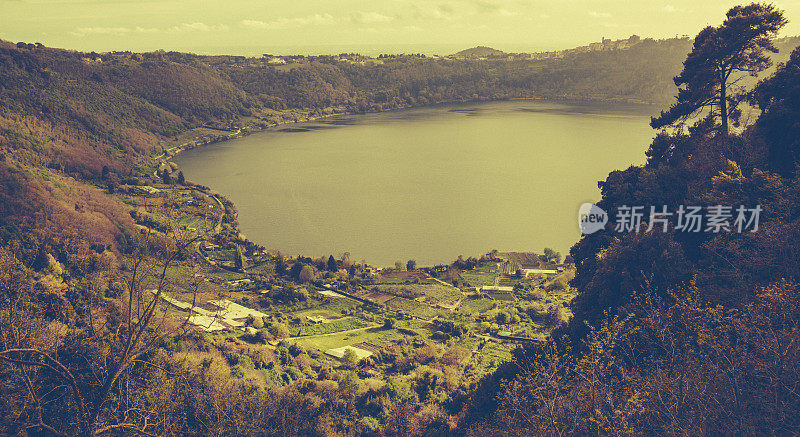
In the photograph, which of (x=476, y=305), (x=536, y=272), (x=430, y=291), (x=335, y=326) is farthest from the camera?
(x=536, y=272)

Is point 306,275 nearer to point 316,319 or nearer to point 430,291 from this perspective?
point 316,319

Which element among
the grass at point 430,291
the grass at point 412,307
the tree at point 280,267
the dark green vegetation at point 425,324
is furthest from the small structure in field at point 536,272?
the tree at point 280,267

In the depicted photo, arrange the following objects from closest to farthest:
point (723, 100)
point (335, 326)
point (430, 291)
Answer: point (723, 100) < point (335, 326) < point (430, 291)

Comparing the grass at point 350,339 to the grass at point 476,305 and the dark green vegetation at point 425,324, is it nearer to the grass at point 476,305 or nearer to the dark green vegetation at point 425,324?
the dark green vegetation at point 425,324

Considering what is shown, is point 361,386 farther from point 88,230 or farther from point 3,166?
point 3,166

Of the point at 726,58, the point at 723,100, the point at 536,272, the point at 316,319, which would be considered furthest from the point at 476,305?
the point at 726,58

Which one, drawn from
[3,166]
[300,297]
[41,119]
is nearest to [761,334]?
[300,297]
